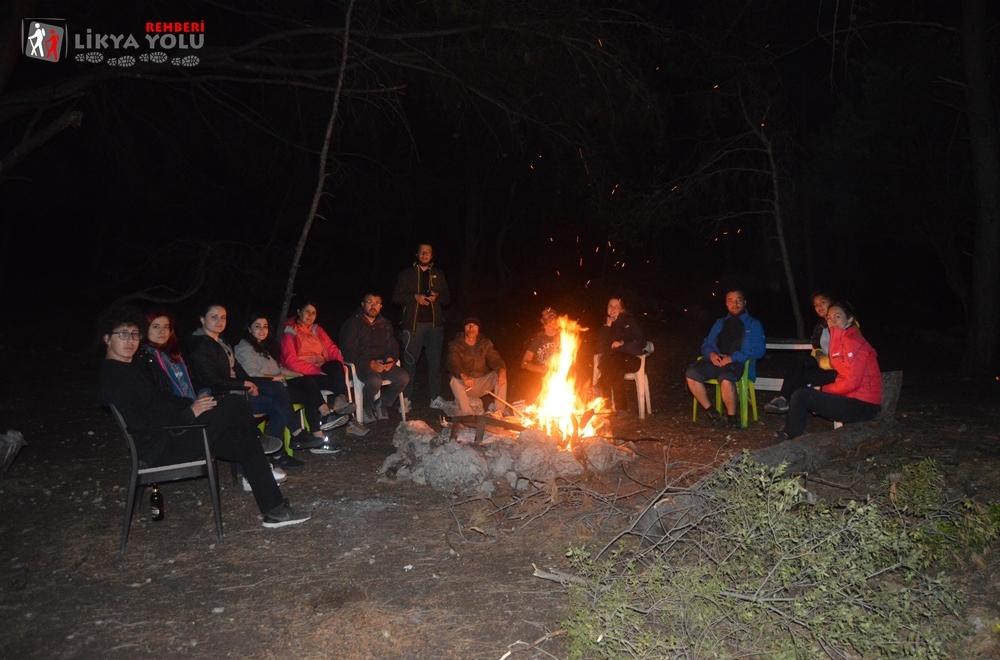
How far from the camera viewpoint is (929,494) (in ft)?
12.9

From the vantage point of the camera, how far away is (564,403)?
21.5 feet

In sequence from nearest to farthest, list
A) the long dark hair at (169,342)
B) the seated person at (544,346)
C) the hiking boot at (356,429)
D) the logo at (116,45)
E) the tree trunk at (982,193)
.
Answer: the long dark hair at (169,342)
the hiking boot at (356,429)
the seated person at (544,346)
the logo at (116,45)
the tree trunk at (982,193)

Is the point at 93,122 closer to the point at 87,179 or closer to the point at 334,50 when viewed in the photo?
the point at 87,179

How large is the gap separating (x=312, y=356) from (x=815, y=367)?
4430mm

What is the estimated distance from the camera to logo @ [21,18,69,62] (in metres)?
7.91

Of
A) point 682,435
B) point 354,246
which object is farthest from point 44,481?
point 354,246

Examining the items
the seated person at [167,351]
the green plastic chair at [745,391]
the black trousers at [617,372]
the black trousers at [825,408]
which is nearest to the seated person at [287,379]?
the seated person at [167,351]

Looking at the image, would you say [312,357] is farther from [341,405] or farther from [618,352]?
[618,352]

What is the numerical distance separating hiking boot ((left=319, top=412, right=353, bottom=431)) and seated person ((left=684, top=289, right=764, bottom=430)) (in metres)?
3.16

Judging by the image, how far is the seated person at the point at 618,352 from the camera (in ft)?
24.6

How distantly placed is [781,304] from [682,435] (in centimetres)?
1672

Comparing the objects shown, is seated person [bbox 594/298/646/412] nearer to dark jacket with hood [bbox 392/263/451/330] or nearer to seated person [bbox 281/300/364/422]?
dark jacket with hood [bbox 392/263/451/330]

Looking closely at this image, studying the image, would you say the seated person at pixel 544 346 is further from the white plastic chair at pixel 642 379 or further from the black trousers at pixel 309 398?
the black trousers at pixel 309 398

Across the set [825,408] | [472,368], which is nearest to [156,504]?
[472,368]
